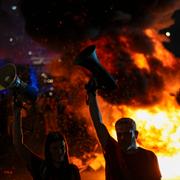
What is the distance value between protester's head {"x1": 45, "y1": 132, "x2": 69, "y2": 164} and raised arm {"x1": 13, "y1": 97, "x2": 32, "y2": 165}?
21cm

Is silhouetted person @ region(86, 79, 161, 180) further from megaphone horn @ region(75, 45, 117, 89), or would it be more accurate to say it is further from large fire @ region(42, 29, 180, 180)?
large fire @ region(42, 29, 180, 180)

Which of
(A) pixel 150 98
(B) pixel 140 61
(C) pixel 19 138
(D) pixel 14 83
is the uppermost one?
(D) pixel 14 83

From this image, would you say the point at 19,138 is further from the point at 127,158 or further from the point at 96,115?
the point at 127,158

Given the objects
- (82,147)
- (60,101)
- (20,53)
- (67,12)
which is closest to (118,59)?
(67,12)

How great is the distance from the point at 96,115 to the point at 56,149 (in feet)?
1.69

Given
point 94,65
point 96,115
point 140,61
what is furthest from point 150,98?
point 96,115

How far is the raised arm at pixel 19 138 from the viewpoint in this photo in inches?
122

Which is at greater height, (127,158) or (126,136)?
(126,136)

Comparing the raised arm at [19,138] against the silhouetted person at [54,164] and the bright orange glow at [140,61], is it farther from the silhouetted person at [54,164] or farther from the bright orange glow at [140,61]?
the bright orange glow at [140,61]

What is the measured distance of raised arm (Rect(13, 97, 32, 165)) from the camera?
3097 millimetres

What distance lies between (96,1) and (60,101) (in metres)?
5.75

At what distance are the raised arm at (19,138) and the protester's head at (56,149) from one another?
0.69ft

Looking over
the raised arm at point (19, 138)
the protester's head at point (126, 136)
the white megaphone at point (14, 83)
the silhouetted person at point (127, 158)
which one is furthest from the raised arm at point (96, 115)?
the white megaphone at point (14, 83)

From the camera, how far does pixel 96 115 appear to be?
322 centimetres
